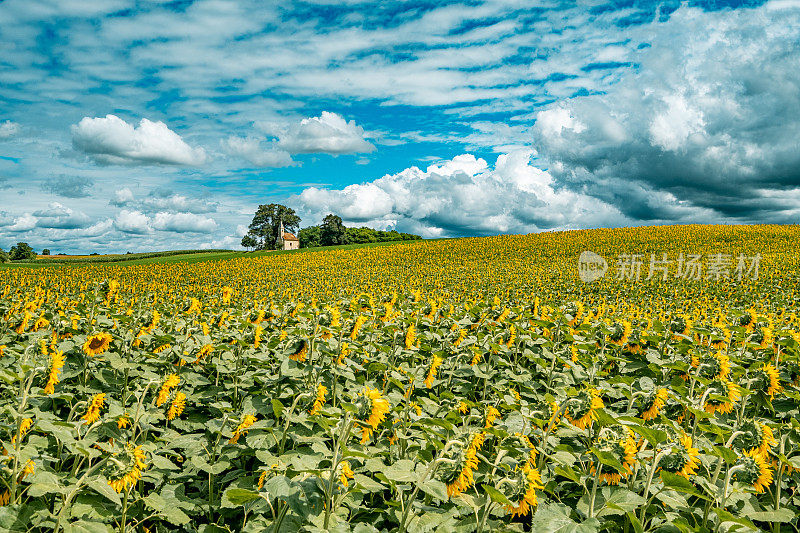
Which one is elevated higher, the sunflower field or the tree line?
the tree line

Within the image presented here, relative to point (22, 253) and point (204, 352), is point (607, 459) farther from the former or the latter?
point (22, 253)

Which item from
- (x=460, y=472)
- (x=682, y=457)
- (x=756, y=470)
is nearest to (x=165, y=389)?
(x=460, y=472)

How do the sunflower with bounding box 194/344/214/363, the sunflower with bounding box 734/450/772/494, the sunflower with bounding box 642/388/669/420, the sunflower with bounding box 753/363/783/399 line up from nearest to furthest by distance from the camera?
the sunflower with bounding box 734/450/772/494 < the sunflower with bounding box 642/388/669/420 < the sunflower with bounding box 753/363/783/399 < the sunflower with bounding box 194/344/214/363

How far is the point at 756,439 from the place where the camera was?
10.00 ft

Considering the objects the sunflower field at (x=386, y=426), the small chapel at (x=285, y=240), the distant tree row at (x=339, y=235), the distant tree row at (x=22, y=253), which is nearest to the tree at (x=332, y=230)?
the distant tree row at (x=339, y=235)

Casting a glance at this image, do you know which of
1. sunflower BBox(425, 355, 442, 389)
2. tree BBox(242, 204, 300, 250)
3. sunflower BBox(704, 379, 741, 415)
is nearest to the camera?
sunflower BBox(704, 379, 741, 415)

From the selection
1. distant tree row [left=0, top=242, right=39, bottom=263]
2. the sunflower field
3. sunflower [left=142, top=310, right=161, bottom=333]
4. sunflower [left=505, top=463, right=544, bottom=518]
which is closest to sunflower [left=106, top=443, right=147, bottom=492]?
the sunflower field

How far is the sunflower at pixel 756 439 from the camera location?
2.87 meters

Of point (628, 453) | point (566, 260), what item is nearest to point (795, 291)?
point (566, 260)

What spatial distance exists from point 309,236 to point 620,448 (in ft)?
428

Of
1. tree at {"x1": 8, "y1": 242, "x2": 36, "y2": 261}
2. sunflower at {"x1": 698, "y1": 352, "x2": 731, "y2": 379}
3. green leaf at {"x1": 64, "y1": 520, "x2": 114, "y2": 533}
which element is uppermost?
tree at {"x1": 8, "y1": 242, "x2": 36, "y2": 261}

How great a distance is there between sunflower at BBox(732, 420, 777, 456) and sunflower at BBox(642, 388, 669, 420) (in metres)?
0.45

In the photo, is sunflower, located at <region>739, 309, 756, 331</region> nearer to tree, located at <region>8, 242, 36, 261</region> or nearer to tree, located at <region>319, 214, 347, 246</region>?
tree, located at <region>8, 242, 36, 261</region>

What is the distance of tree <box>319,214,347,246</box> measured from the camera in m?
107
